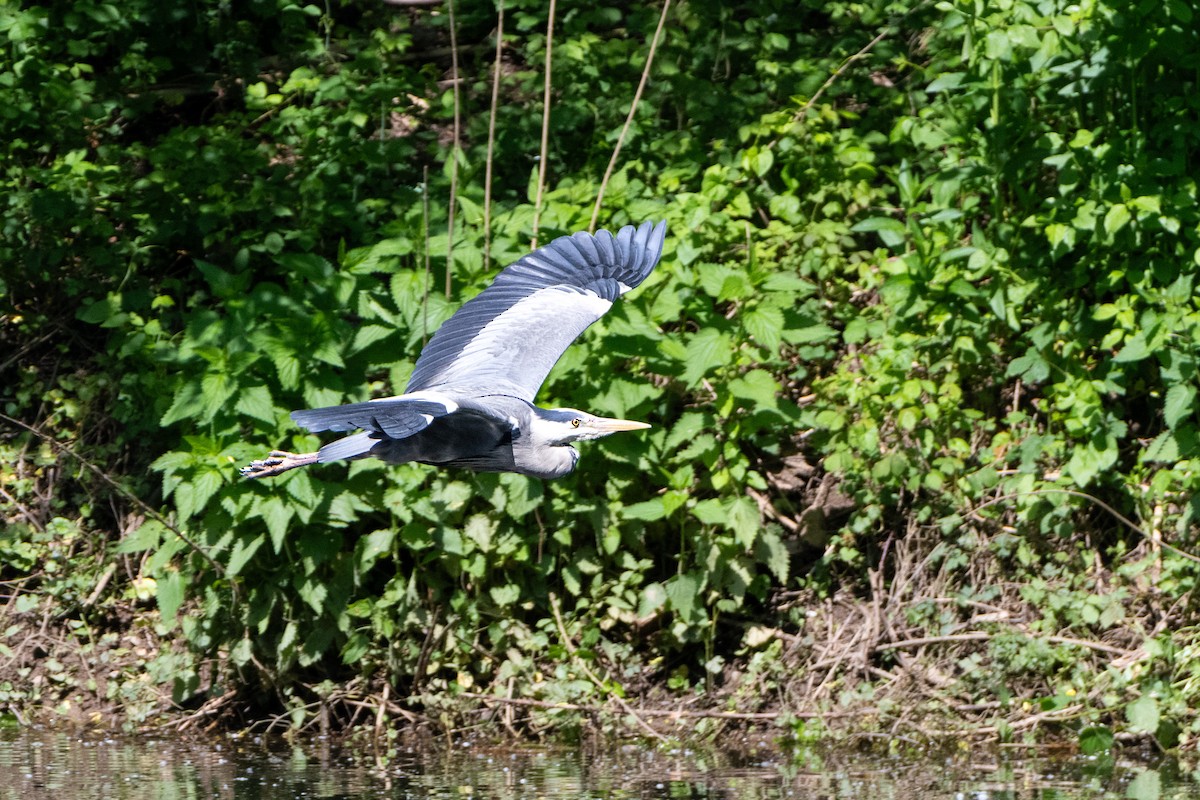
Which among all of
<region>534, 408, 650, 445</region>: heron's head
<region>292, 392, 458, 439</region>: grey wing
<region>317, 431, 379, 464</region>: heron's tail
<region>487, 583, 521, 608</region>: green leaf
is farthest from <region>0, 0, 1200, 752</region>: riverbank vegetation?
<region>292, 392, 458, 439</region>: grey wing

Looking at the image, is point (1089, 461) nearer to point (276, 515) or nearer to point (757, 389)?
point (757, 389)

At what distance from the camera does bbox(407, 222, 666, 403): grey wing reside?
18.2 feet

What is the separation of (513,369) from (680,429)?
0.99 meters

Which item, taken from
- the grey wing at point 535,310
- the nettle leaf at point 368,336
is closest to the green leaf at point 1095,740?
the grey wing at point 535,310

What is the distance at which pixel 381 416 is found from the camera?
14.6 feet

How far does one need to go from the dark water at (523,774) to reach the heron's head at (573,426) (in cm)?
128

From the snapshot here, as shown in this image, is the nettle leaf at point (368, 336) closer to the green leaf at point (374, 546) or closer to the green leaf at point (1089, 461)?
the green leaf at point (374, 546)

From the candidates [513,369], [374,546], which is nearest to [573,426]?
[513,369]

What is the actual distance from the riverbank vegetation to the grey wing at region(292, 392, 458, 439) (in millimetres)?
1375

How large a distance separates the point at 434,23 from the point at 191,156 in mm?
1904

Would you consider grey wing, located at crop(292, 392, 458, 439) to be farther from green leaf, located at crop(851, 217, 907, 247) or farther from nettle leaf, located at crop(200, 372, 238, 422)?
green leaf, located at crop(851, 217, 907, 247)

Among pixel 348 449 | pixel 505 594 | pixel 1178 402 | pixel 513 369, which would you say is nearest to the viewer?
pixel 348 449

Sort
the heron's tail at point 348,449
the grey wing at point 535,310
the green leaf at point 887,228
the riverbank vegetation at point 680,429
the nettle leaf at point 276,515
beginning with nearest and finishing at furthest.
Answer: the heron's tail at point 348,449 → the grey wing at point 535,310 → the nettle leaf at point 276,515 → the riverbank vegetation at point 680,429 → the green leaf at point 887,228

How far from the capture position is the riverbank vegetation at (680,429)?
6129mm
